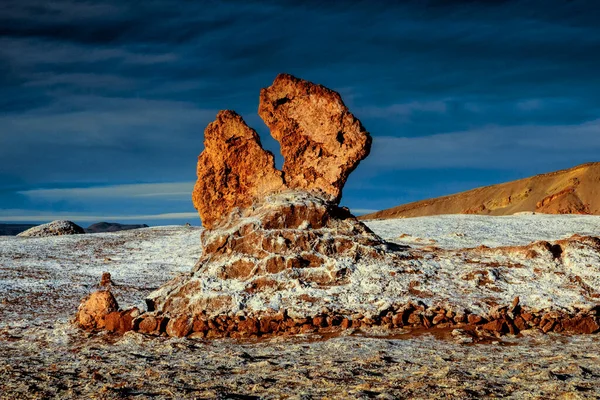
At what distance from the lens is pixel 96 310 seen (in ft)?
39.9

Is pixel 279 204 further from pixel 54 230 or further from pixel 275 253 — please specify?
pixel 54 230

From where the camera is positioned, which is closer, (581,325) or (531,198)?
(581,325)

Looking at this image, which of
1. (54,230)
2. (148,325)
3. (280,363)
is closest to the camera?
(280,363)

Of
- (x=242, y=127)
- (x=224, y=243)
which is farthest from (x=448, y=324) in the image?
(x=242, y=127)

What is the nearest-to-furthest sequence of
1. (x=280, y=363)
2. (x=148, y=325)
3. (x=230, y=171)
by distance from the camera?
1. (x=280, y=363)
2. (x=148, y=325)
3. (x=230, y=171)

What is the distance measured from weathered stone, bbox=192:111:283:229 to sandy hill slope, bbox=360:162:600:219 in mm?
65871

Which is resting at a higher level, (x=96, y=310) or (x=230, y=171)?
(x=230, y=171)

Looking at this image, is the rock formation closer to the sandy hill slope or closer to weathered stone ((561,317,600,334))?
weathered stone ((561,317,600,334))

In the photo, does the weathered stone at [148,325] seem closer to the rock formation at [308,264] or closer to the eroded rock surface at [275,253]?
the rock formation at [308,264]

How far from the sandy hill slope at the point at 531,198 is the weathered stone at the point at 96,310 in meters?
69.1

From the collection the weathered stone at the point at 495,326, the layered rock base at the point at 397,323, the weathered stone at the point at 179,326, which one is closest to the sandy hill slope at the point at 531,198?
the layered rock base at the point at 397,323

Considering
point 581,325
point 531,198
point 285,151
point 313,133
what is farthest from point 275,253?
point 531,198

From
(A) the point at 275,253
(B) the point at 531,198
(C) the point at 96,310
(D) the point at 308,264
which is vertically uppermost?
(B) the point at 531,198

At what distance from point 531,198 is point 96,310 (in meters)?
84.9
